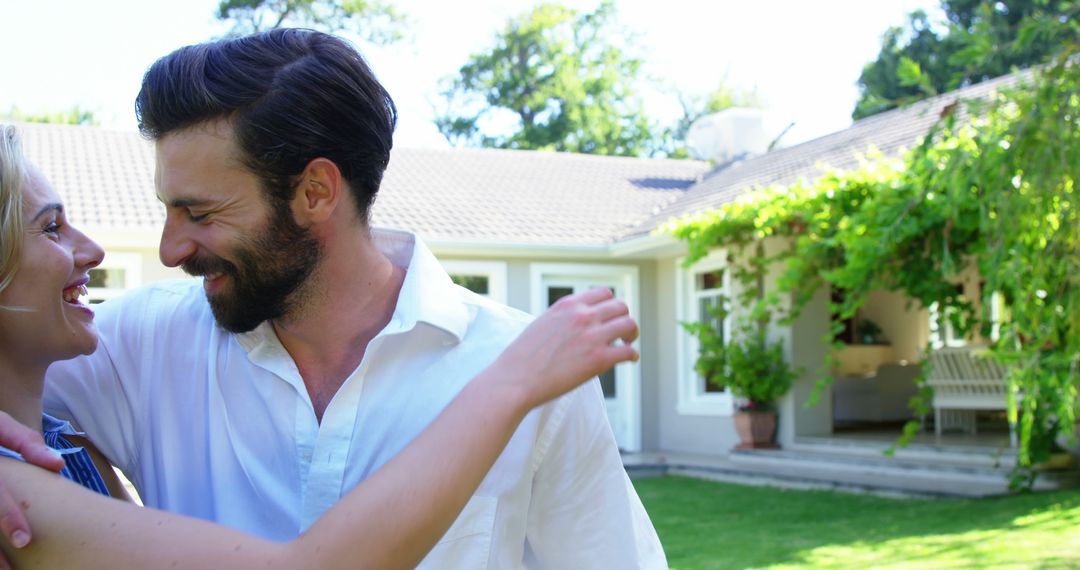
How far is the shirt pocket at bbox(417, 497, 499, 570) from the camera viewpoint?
1773 mm

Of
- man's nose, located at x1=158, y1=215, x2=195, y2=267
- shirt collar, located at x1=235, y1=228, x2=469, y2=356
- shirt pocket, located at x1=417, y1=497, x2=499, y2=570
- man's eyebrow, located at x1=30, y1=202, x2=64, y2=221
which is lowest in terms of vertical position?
shirt pocket, located at x1=417, y1=497, x2=499, y2=570

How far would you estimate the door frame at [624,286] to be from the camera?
15.4 metres

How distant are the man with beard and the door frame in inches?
526

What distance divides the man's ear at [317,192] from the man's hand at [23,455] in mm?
581

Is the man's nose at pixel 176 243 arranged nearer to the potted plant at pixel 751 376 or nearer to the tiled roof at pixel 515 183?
the potted plant at pixel 751 376

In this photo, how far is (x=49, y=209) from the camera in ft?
5.76

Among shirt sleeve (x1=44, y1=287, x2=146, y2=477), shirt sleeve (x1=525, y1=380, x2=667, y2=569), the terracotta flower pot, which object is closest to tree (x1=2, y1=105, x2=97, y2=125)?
the terracotta flower pot

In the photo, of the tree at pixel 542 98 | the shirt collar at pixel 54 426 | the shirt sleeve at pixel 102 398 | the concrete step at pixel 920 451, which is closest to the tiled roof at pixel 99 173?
the concrete step at pixel 920 451

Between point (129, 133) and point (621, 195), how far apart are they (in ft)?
25.9

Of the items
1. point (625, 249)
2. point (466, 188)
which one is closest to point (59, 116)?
point (466, 188)

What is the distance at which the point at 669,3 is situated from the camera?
3894 cm

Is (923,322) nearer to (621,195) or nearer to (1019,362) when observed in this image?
(621,195)

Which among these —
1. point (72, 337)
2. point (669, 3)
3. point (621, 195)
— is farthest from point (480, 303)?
point (669, 3)

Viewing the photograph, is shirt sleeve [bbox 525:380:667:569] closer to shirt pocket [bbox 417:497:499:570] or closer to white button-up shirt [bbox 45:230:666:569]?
white button-up shirt [bbox 45:230:666:569]
